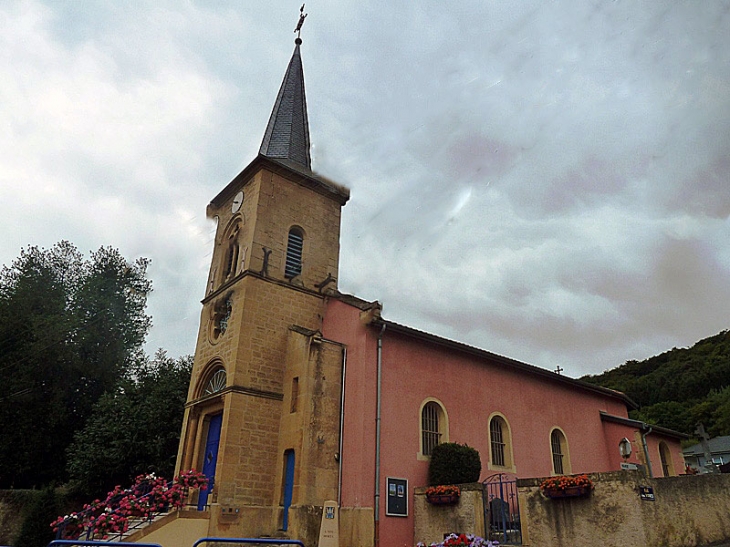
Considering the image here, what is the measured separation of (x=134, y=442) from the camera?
72.8 feet

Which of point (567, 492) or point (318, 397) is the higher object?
point (318, 397)

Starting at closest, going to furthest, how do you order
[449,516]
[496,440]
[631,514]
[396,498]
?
1. [631,514]
2. [449,516]
3. [396,498]
4. [496,440]

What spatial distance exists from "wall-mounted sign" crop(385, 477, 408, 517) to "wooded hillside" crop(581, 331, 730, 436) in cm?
4562

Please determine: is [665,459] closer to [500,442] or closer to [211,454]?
[500,442]

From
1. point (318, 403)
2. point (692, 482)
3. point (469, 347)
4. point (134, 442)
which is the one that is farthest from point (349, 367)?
point (134, 442)

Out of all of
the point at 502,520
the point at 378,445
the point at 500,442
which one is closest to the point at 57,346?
the point at 378,445

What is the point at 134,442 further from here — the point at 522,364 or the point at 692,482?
the point at 692,482

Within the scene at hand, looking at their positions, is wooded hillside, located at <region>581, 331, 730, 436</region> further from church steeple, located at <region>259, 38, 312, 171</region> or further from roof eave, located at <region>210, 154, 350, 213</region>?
church steeple, located at <region>259, 38, 312, 171</region>

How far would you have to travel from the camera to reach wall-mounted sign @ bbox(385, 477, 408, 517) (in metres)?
14.2

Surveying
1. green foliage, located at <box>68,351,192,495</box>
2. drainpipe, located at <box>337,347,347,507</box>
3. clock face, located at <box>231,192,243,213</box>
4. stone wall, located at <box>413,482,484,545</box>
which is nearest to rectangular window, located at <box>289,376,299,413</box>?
drainpipe, located at <box>337,347,347,507</box>

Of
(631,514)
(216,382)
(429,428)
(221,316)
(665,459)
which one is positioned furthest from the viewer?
(665,459)

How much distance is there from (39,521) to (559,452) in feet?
66.1

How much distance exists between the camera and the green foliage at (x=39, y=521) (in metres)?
19.9

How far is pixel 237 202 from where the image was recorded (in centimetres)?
2039
